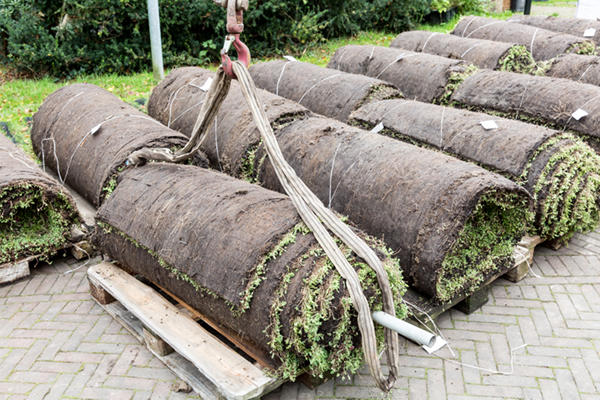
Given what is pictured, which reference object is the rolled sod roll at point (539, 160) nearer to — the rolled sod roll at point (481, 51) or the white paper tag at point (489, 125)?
the white paper tag at point (489, 125)

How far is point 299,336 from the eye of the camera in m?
3.01

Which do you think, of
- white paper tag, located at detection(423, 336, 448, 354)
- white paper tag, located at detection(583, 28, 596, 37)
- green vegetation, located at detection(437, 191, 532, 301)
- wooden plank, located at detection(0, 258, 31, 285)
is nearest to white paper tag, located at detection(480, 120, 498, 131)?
green vegetation, located at detection(437, 191, 532, 301)

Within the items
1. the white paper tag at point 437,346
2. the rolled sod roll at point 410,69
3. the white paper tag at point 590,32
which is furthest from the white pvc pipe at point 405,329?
the white paper tag at point 590,32

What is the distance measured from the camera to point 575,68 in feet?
23.1

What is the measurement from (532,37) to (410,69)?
3.00 metres

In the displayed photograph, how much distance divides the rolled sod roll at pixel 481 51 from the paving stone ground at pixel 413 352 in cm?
392

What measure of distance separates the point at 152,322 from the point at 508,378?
8.50ft

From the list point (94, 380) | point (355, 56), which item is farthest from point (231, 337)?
point (355, 56)

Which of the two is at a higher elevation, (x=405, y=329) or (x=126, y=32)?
(x=126, y=32)

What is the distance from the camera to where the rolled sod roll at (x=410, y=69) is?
265 inches

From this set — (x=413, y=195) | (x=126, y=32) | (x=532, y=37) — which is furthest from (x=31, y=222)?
(x=532, y=37)

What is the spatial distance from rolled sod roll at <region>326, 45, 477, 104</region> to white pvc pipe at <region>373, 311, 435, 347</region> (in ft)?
14.5

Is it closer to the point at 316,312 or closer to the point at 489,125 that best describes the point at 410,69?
the point at 489,125

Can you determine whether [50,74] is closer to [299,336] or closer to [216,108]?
[216,108]
